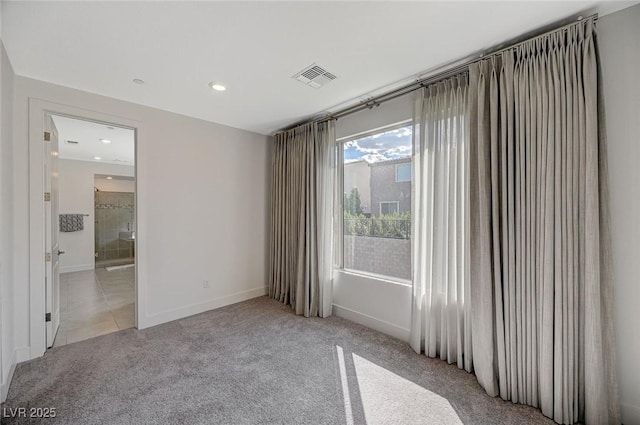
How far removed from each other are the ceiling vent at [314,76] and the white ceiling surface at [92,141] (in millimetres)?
2418

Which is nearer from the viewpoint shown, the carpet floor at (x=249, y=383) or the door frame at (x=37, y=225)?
the carpet floor at (x=249, y=383)

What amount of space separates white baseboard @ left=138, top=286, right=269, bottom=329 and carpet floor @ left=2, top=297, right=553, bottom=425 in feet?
0.72

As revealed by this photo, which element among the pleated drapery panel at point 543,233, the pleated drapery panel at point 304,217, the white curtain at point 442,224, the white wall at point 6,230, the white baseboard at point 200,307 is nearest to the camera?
the pleated drapery panel at point 543,233

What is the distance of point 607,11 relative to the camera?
64.4 inches

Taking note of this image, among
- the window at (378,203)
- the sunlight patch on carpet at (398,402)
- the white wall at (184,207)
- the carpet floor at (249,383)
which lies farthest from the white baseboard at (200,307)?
the sunlight patch on carpet at (398,402)

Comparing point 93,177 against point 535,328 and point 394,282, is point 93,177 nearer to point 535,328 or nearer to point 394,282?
point 394,282

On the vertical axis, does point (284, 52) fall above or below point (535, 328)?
above

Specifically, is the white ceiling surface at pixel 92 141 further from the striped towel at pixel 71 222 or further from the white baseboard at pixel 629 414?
the white baseboard at pixel 629 414

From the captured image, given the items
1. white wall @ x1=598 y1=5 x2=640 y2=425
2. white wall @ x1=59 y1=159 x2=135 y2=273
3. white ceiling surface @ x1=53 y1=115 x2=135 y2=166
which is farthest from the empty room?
white wall @ x1=59 y1=159 x2=135 y2=273

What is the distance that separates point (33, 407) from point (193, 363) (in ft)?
3.28

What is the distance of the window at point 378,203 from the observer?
112 inches

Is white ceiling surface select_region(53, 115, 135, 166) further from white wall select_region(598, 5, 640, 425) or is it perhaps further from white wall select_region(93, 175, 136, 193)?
white wall select_region(598, 5, 640, 425)

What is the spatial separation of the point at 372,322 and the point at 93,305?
4030 mm

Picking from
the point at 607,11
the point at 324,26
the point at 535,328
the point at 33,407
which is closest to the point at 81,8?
the point at 324,26
